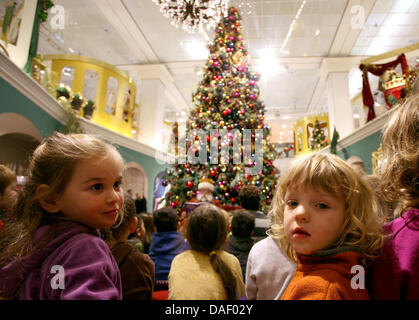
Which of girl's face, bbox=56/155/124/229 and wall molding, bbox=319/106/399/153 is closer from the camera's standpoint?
girl's face, bbox=56/155/124/229

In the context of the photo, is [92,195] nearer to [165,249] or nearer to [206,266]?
Answer: [206,266]

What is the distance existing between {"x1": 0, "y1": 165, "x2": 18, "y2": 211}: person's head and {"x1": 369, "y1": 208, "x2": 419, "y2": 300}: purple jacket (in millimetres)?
1255

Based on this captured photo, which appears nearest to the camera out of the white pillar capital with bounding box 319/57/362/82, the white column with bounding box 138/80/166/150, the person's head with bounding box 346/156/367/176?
the person's head with bounding box 346/156/367/176

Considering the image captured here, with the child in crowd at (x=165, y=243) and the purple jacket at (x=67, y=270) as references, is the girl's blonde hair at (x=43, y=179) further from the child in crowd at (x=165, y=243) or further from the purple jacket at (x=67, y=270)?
the child in crowd at (x=165, y=243)

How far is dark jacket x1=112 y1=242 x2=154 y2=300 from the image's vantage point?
1.13 metres

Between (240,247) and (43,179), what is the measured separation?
0.97m

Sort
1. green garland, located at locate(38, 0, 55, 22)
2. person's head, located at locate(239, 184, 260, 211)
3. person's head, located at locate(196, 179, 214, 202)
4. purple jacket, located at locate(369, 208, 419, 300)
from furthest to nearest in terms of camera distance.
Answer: person's head, located at locate(196, 179, 214, 202), green garland, located at locate(38, 0, 55, 22), person's head, located at locate(239, 184, 260, 211), purple jacket, located at locate(369, 208, 419, 300)

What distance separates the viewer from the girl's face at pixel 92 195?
2.48ft

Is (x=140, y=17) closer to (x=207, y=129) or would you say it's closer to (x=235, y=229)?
(x=207, y=129)

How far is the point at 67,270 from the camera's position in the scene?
632mm

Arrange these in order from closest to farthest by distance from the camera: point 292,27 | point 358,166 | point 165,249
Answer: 1. point 358,166
2. point 165,249
3. point 292,27

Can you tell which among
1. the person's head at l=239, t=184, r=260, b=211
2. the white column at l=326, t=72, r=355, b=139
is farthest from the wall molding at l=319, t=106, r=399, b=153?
the person's head at l=239, t=184, r=260, b=211

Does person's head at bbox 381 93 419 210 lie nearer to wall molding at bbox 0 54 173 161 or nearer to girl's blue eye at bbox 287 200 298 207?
girl's blue eye at bbox 287 200 298 207

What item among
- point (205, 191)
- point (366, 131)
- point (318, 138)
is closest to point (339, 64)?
point (318, 138)
